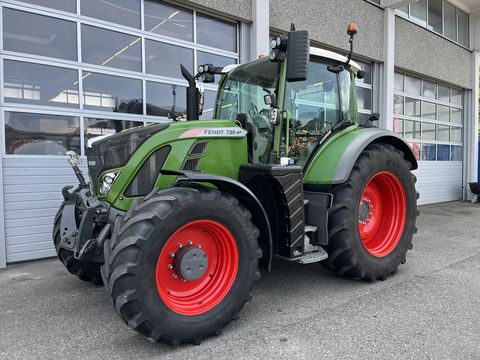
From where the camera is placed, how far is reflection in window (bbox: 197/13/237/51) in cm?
656

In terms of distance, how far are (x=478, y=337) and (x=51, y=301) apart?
356 centimetres

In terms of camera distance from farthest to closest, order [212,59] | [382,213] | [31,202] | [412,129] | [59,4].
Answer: [412,129] < [212,59] < [59,4] < [31,202] < [382,213]

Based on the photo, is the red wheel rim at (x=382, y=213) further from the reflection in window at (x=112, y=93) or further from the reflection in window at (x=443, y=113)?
the reflection in window at (x=443, y=113)

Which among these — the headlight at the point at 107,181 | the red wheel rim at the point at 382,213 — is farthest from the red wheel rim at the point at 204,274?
the red wheel rim at the point at 382,213

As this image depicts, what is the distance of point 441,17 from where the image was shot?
11586 millimetres

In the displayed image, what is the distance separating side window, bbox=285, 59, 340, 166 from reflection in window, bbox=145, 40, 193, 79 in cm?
312

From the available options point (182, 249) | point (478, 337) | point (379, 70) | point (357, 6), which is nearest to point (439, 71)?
point (379, 70)

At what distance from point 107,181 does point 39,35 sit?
320 cm

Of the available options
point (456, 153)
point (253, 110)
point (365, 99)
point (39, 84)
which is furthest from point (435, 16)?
point (39, 84)

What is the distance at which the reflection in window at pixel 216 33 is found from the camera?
6559mm

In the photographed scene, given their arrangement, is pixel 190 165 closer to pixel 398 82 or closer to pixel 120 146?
pixel 120 146

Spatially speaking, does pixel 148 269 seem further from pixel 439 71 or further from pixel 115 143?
pixel 439 71

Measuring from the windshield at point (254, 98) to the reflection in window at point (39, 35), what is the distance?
2521 millimetres

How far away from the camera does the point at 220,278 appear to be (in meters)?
2.87
